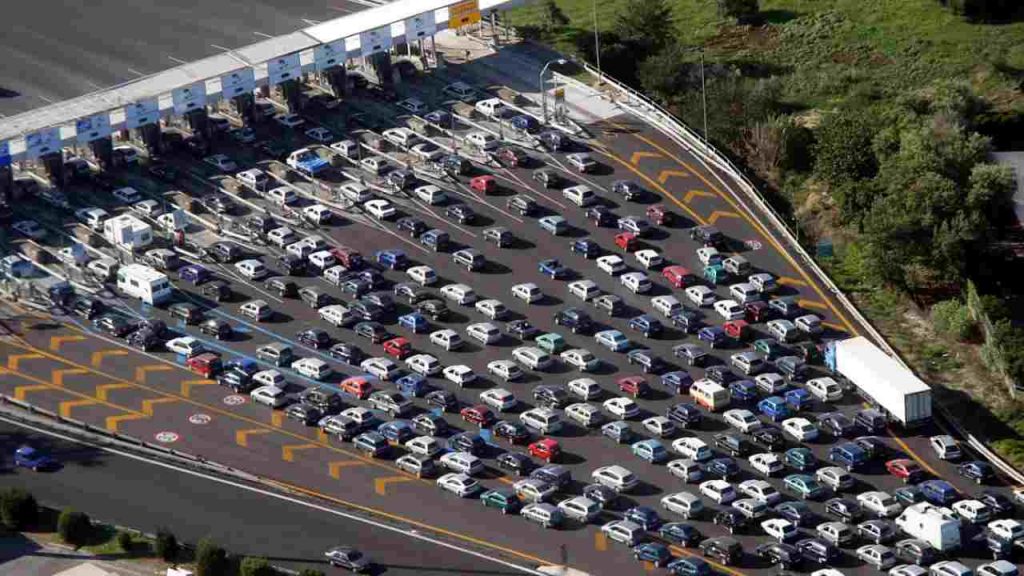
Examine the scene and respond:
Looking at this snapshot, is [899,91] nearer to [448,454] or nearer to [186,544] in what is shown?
[448,454]

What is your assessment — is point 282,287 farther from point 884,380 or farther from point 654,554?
point 884,380

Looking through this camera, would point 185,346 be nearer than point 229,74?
Yes

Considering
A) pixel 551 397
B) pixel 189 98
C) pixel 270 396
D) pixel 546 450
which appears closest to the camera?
pixel 546 450

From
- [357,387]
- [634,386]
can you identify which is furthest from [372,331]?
[634,386]

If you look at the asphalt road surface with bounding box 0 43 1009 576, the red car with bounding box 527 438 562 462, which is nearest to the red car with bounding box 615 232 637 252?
the asphalt road surface with bounding box 0 43 1009 576

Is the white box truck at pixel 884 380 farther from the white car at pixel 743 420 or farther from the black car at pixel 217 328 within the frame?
A: the black car at pixel 217 328

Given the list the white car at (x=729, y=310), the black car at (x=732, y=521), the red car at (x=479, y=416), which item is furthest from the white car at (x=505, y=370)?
the black car at (x=732, y=521)
